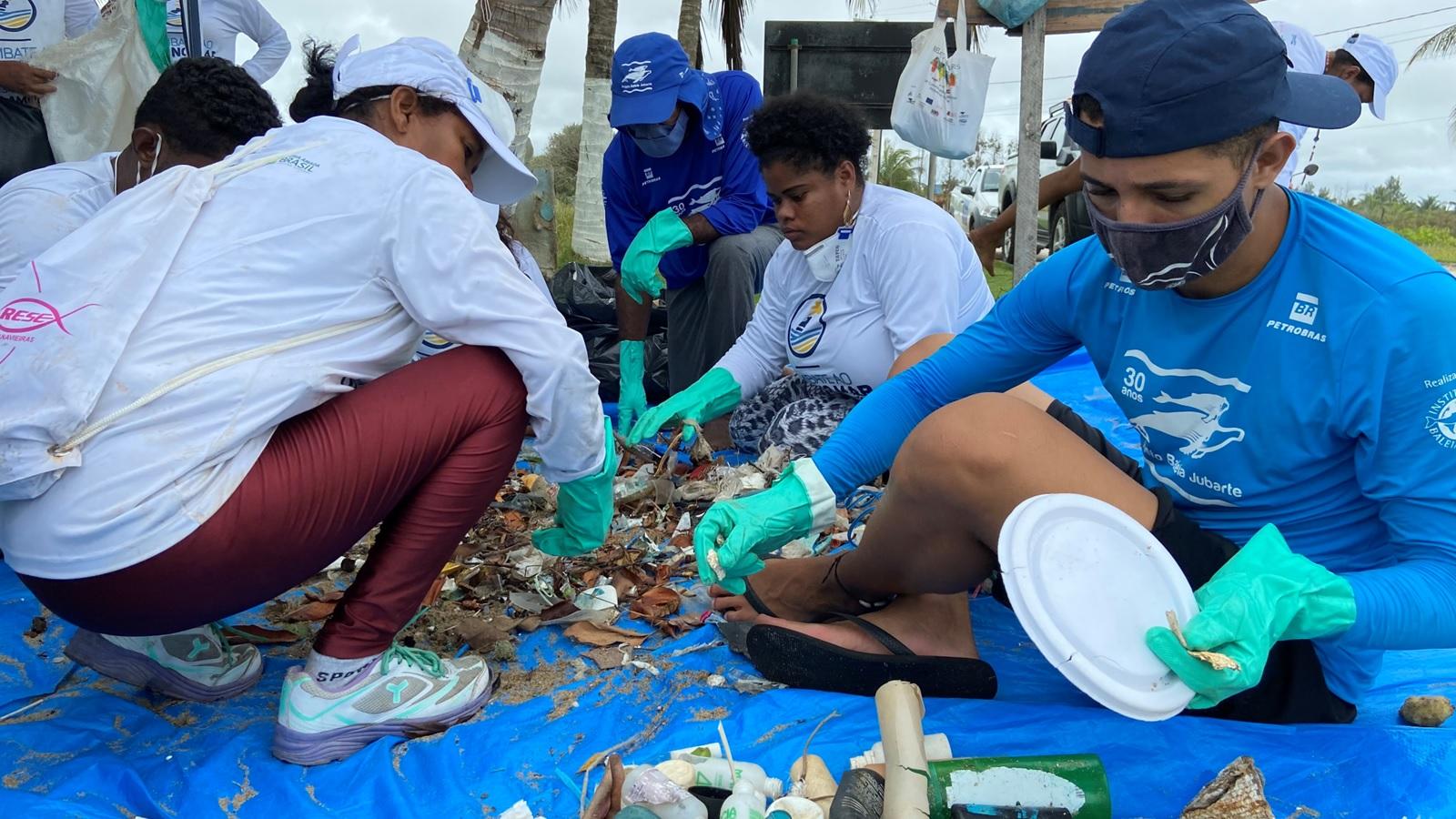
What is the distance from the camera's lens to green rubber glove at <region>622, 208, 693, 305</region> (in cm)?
425

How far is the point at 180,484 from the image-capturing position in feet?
5.37

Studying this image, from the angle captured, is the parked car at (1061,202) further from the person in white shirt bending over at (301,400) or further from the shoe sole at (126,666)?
the shoe sole at (126,666)

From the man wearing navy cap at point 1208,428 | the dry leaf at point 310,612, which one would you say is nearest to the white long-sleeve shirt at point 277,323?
the man wearing navy cap at point 1208,428

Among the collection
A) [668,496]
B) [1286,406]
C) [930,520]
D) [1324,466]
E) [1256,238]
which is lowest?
[668,496]

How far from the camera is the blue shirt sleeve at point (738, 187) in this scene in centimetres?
435

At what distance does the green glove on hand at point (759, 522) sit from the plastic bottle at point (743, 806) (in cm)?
45

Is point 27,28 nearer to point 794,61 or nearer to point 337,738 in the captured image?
point 337,738

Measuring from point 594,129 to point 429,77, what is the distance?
624 centimetres

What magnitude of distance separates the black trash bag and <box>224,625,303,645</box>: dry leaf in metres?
2.45

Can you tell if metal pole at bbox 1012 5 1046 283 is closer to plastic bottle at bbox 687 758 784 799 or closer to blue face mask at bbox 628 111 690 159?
blue face mask at bbox 628 111 690 159

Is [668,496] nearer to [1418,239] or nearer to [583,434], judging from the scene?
[583,434]

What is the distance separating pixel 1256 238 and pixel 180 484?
1818 millimetres

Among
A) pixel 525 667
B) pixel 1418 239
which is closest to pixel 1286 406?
pixel 525 667

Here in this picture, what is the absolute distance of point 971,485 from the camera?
1744 mm
